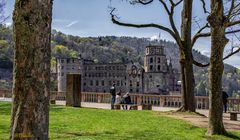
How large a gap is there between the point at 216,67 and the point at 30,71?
972cm

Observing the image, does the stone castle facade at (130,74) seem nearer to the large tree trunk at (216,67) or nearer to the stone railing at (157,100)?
the stone railing at (157,100)

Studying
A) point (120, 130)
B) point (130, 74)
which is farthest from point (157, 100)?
point (130, 74)

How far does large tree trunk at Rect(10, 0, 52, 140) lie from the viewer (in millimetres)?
4918

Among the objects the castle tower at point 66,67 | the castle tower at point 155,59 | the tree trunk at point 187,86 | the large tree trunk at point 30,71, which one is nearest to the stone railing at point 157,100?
the tree trunk at point 187,86

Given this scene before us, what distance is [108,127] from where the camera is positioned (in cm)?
1409

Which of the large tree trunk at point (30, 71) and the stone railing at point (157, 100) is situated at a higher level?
the large tree trunk at point (30, 71)

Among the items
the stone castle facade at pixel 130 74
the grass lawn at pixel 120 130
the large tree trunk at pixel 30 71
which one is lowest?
the grass lawn at pixel 120 130

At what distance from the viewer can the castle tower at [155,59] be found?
12081cm

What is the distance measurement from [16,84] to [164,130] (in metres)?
9.79

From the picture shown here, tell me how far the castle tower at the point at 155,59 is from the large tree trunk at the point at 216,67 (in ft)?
348

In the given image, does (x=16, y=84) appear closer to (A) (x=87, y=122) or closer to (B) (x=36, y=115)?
(B) (x=36, y=115)

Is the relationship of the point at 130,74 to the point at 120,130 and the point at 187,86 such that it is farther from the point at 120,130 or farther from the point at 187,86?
the point at 120,130

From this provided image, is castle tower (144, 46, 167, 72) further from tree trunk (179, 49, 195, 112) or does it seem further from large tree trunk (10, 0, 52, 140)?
large tree trunk (10, 0, 52, 140)

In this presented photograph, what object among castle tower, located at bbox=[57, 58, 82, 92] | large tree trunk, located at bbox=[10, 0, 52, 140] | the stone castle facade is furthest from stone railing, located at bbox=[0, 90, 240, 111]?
castle tower, located at bbox=[57, 58, 82, 92]
